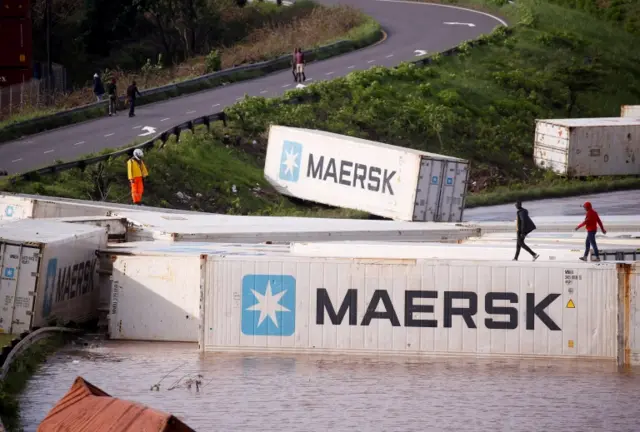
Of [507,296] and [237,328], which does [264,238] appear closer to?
[237,328]

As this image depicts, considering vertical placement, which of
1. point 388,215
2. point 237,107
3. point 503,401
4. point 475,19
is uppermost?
point 475,19

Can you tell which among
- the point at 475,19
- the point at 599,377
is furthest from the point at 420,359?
the point at 475,19

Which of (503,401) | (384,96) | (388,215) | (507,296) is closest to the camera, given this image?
(503,401)

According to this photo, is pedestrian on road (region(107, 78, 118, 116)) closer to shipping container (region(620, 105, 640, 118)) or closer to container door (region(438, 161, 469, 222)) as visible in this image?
container door (region(438, 161, 469, 222))

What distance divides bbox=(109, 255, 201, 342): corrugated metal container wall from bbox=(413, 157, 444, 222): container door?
14708mm

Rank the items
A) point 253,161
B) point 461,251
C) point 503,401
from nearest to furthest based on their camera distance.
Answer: point 503,401 < point 461,251 < point 253,161

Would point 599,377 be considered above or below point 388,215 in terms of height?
below

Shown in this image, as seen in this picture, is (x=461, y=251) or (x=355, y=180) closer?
(x=461, y=251)

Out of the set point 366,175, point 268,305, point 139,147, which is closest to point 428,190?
point 366,175

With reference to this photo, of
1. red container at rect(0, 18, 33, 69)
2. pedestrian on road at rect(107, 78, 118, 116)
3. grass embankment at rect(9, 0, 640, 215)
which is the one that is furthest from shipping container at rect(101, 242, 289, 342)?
red container at rect(0, 18, 33, 69)

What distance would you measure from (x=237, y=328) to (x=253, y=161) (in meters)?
23.3

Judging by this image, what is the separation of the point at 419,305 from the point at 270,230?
7.00 m

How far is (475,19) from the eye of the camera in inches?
3098

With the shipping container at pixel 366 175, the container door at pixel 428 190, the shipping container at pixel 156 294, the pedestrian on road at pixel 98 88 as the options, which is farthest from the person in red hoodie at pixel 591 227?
the pedestrian on road at pixel 98 88
